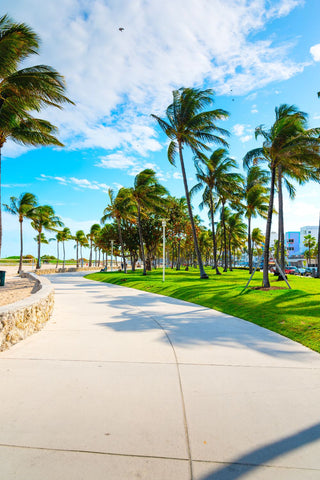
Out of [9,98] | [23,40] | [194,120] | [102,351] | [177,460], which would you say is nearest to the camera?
[177,460]

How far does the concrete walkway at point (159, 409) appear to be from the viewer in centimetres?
216

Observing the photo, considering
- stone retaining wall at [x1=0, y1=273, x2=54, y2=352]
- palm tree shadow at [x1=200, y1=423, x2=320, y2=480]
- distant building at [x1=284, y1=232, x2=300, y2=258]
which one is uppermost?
distant building at [x1=284, y1=232, x2=300, y2=258]

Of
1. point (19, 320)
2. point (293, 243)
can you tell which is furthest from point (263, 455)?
point (293, 243)

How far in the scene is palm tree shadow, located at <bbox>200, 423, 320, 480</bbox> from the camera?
2072 mm

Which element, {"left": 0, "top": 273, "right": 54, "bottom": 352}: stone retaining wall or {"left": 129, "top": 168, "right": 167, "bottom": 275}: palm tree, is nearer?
{"left": 0, "top": 273, "right": 54, "bottom": 352}: stone retaining wall

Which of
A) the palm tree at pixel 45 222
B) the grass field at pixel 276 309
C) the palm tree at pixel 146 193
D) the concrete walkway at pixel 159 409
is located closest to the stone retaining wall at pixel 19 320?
the concrete walkway at pixel 159 409

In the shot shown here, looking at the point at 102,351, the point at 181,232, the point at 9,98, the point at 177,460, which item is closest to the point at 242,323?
the point at 102,351

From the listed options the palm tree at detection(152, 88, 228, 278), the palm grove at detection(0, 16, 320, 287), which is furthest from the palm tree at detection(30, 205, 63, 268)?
the palm tree at detection(152, 88, 228, 278)

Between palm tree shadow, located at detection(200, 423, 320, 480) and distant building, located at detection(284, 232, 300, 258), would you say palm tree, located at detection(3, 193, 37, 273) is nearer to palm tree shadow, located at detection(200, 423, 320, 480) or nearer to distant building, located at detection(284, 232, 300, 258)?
palm tree shadow, located at detection(200, 423, 320, 480)

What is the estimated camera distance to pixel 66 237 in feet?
209

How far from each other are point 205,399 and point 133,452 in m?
1.13

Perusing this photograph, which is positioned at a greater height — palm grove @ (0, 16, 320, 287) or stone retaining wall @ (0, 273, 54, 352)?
palm grove @ (0, 16, 320, 287)

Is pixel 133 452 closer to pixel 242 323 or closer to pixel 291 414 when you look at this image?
pixel 291 414

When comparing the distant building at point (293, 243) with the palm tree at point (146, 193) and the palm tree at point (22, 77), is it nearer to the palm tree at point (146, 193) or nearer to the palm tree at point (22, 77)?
the palm tree at point (146, 193)
